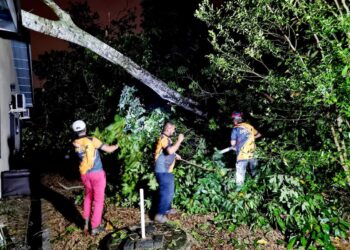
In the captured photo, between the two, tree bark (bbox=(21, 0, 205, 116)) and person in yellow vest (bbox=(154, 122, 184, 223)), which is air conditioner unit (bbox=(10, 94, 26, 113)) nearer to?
tree bark (bbox=(21, 0, 205, 116))

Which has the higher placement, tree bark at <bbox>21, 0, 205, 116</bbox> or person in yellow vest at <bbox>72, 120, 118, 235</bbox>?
tree bark at <bbox>21, 0, 205, 116</bbox>

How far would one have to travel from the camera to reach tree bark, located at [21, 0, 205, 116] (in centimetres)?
769

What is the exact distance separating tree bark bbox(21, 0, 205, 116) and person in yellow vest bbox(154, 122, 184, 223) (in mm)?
2887

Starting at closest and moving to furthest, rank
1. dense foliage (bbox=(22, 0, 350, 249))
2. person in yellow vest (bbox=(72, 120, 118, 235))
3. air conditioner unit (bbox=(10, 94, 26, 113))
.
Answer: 1. dense foliage (bbox=(22, 0, 350, 249))
2. person in yellow vest (bbox=(72, 120, 118, 235))
3. air conditioner unit (bbox=(10, 94, 26, 113))

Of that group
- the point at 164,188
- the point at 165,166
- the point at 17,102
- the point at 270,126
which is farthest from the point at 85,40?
the point at 17,102

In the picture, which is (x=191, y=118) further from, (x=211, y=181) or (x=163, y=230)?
(x=163, y=230)

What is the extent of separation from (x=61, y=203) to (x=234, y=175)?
457cm

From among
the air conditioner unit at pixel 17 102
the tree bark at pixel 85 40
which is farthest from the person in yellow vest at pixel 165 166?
the air conditioner unit at pixel 17 102

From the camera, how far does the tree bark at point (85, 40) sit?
25.2ft

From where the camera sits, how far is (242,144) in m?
7.62

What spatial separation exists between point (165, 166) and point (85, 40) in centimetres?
385

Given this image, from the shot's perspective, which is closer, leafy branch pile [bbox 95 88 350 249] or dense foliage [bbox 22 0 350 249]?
dense foliage [bbox 22 0 350 249]

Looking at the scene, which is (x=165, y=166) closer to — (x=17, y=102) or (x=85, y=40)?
(x=85, y=40)

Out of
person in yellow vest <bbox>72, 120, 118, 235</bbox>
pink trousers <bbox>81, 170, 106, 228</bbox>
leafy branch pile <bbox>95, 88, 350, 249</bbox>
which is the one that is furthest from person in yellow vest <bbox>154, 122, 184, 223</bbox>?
pink trousers <bbox>81, 170, 106, 228</bbox>
